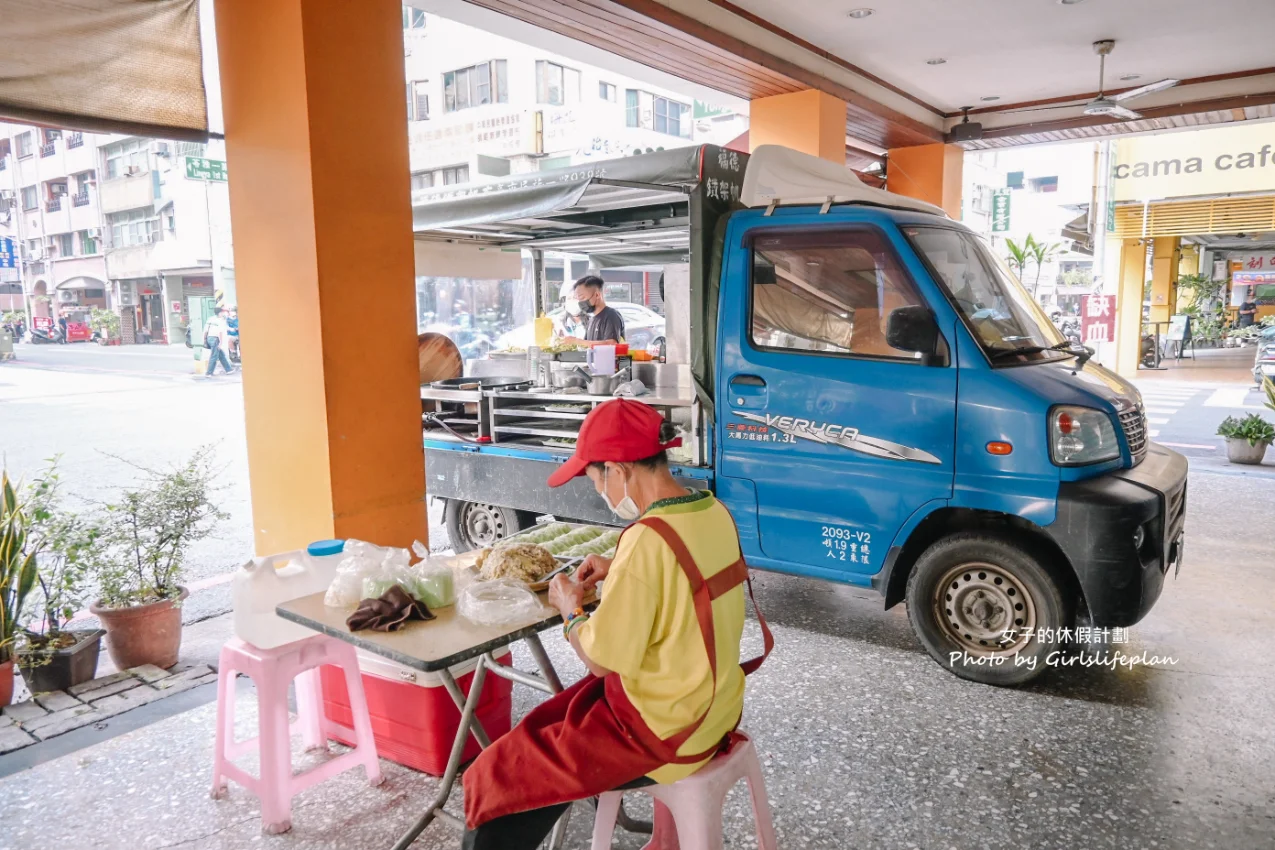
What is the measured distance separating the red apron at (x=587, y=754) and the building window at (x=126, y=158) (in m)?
16.9

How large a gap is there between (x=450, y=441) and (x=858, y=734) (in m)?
3.34

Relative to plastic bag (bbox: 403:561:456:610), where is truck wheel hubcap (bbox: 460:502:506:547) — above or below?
below

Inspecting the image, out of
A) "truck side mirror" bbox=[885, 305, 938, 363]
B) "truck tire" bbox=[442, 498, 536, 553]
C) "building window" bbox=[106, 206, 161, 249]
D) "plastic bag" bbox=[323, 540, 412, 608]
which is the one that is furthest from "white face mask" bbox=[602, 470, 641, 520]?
"building window" bbox=[106, 206, 161, 249]

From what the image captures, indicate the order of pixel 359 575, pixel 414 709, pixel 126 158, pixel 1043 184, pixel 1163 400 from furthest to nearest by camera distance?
pixel 1043 184, pixel 126 158, pixel 1163 400, pixel 414 709, pixel 359 575

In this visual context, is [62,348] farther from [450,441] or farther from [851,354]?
[851,354]

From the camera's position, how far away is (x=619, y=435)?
6.77 ft

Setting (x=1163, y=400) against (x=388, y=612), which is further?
(x=1163, y=400)

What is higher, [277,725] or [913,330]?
[913,330]

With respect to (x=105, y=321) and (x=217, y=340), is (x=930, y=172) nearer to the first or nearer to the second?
(x=217, y=340)

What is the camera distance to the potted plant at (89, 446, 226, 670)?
4.11 m

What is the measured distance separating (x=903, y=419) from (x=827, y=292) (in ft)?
2.55

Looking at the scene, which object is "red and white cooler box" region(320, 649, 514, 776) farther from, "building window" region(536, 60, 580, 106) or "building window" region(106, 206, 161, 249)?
"building window" region(536, 60, 580, 106)

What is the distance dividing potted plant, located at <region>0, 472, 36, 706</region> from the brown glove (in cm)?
241

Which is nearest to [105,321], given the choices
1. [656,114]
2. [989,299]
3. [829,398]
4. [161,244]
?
[161,244]
